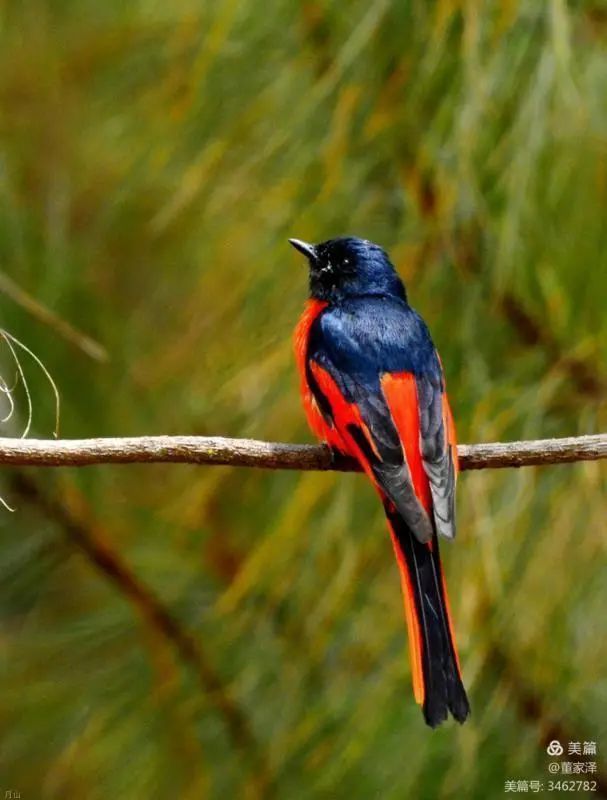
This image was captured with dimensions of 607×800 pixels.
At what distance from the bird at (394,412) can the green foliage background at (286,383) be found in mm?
56

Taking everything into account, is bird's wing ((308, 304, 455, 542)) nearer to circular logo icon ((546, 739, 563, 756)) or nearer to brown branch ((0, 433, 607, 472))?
brown branch ((0, 433, 607, 472))

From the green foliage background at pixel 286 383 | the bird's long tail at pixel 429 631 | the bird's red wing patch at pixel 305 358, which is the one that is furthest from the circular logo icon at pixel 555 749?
the bird's red wing patch at pixel 305 358

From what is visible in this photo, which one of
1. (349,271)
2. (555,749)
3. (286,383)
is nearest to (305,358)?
(286,383)

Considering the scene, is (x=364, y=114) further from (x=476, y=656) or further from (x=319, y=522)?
(x=476, y=656)

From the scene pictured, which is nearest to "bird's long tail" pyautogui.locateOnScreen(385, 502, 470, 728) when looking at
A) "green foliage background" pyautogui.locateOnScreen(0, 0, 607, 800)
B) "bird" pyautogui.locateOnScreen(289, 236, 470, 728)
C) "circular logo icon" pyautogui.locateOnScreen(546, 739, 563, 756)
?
"bird" pyautogui.locateOnScreen(289, 236, 470, 728)

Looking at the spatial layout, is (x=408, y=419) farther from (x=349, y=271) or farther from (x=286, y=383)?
(x=349, y=271)

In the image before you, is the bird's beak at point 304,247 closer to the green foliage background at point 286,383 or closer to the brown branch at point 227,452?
the green foliage background at point 286,383

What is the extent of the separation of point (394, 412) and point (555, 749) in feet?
1.42

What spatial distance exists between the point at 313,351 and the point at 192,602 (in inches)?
17.8

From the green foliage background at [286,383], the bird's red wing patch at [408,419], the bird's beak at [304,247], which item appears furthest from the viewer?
the bird's beak at [304,247]

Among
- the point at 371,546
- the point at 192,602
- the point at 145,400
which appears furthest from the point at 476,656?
the point at 145,400

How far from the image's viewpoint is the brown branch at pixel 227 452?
3.76 feet

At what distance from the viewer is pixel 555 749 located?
151 centimetres

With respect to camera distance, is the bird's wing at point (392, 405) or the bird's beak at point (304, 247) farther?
the bird's beak at point (304, 247)
